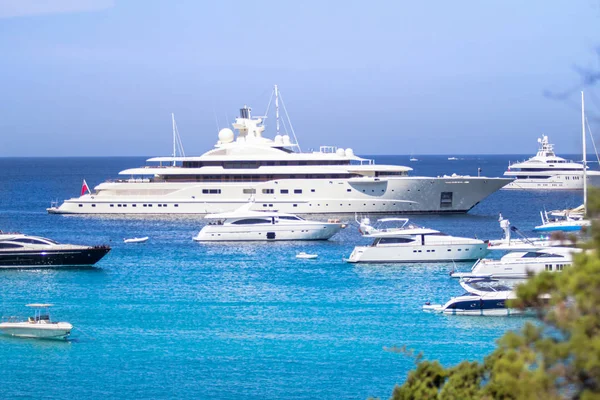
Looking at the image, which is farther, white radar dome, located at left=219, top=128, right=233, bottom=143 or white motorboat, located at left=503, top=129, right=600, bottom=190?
white motorboat, located at left=503, top=129, right=600, bottom=190

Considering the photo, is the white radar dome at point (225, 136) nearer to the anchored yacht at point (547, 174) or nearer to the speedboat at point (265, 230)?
the speedboat at point (265, 230)

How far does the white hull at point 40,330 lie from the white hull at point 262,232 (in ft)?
79.4

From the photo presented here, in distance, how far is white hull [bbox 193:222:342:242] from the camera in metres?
50.9

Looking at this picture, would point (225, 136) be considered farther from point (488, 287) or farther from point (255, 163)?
point (488, 287)

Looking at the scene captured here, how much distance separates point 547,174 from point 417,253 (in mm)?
68222

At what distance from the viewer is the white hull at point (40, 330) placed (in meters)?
26.5

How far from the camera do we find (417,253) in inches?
1609

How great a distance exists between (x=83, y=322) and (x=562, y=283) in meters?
21.1

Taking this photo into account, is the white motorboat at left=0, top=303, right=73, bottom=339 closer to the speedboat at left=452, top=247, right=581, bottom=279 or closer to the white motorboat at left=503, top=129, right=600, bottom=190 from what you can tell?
the speedboat at left=452, top=247, right=581, bottom=279

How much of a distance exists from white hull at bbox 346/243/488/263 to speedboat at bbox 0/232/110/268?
11.6 meters

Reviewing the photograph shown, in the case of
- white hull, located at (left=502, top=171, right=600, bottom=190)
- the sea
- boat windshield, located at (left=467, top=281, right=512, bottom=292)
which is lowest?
the sea

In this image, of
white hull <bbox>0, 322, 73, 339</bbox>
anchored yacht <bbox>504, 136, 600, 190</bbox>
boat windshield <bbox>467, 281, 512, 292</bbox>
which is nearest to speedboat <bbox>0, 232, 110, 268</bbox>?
white hull <bbox>0, 322, 73, 339</bbox>

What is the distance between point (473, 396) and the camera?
1322 centimetres

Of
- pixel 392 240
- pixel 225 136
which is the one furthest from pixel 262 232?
pixel 225 136
